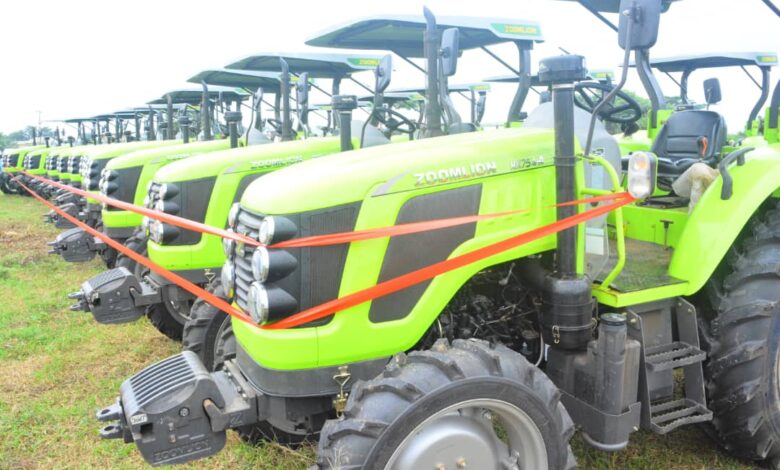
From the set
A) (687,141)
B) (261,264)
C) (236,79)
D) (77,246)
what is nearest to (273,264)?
(261,264)

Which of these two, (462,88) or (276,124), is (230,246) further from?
(462,88)

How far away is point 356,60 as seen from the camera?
6926 millimetres

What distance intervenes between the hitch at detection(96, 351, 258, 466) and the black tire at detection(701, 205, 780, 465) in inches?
82.5

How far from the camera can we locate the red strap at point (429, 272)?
2414 mm

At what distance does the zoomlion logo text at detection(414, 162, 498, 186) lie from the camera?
101 inches

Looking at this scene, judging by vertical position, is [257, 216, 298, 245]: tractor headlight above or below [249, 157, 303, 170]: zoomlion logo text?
above

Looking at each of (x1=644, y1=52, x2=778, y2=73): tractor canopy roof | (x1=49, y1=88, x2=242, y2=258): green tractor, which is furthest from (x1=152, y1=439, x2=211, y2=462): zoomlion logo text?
(x1=644, y1=52, x2=778, y2=73): tractor canopy roof

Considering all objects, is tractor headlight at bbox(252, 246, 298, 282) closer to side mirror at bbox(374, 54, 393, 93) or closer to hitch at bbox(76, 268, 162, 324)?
side mirror at bbox(374, 54, 393, 93)

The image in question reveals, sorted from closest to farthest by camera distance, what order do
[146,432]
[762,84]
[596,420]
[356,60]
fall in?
[146,432] → [596,420] → [356,60] → [762,84]

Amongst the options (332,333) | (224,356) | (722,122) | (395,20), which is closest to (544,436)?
(332,333)

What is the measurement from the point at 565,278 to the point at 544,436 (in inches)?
25.6

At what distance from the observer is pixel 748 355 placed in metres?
2.94

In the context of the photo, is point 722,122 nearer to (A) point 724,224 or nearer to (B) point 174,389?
(A) point 724,224

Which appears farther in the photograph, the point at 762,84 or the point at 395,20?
the point at 762,84
